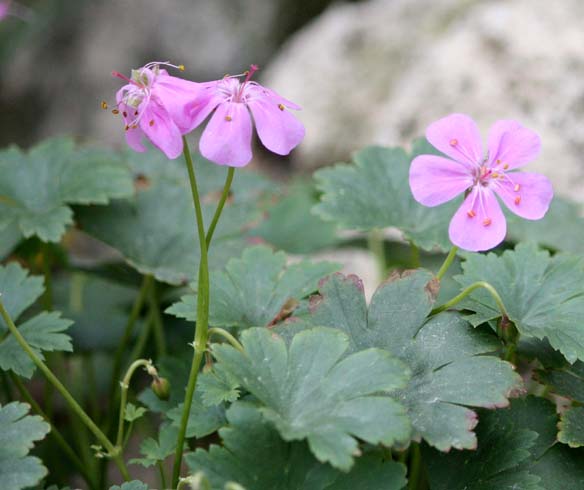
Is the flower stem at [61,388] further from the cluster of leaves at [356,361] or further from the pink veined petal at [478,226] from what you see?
the pink veined petal at [478,226]

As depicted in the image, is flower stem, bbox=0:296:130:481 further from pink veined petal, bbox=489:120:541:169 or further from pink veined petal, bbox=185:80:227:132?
pink veined petal, bbox=489:120:541:169

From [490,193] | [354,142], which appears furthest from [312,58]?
[490,193]

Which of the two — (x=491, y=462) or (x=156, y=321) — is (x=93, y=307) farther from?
(x=491, y=462)

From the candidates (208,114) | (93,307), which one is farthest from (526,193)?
(93,307)

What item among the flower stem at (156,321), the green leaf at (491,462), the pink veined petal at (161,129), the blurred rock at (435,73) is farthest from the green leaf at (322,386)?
the blurred rock at (435,73)

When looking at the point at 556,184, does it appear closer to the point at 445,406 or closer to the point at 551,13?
the point at 551,13
